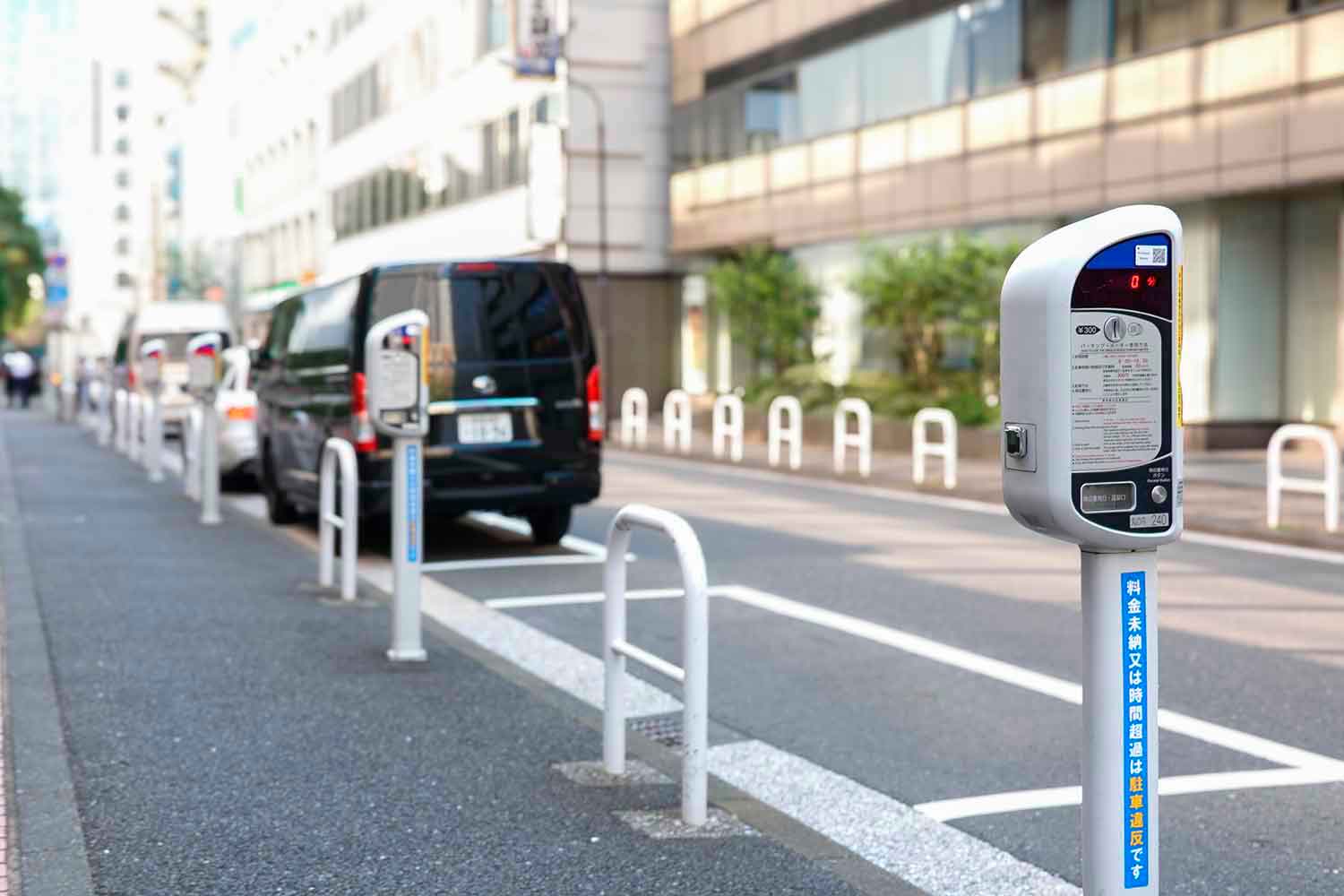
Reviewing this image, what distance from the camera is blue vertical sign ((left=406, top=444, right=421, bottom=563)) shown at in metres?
8.15

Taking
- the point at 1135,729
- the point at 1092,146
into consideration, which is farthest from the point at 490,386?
the point at 1092,146

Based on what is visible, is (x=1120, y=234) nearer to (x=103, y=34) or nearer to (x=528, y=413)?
(x=528, y=413)

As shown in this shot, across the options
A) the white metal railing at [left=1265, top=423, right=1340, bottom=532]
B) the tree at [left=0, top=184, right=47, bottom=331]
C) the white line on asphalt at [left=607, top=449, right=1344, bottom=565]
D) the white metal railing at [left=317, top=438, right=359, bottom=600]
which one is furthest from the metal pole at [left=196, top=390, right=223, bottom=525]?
the tree at [left=0, top=184, right=47, bottom=331]

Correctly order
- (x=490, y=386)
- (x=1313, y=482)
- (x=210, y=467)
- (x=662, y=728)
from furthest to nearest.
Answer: (x=210, y=467) < (x=1313, y=482) < (x=490, y=386) < (x=662, y=728)

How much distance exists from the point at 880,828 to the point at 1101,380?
2.46m

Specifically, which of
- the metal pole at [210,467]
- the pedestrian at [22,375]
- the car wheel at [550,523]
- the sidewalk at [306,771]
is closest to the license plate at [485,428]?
the car wheel at [550,523]

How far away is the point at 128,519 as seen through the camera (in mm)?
16031

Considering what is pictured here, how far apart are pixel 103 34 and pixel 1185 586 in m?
172

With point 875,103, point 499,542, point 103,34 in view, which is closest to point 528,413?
point 499,542

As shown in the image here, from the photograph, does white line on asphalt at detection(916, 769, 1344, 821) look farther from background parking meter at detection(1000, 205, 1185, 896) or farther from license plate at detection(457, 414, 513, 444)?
license plate at detection(457, 414, 513, 444)

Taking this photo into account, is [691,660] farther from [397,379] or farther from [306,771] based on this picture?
[397,379]

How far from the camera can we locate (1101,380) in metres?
3.29

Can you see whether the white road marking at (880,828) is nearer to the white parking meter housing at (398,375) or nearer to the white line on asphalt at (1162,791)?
the white line on asphalt at (1162,791)

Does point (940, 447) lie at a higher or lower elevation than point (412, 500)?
lower
